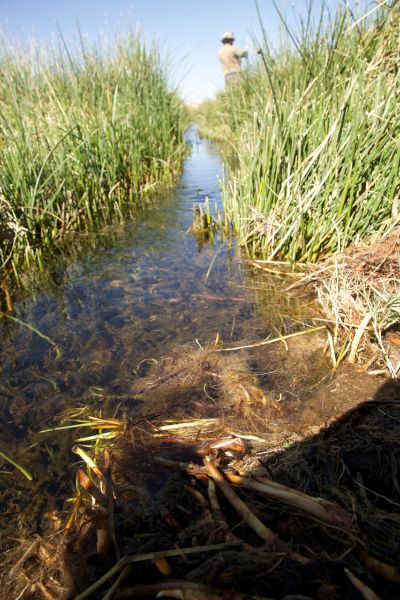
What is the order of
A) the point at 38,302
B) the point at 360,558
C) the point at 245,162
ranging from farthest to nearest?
the point at 245,162 < the point at 38,302 < the point at 360,558

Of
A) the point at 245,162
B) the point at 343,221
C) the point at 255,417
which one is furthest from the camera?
the point at 245,162

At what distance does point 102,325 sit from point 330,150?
1.92m

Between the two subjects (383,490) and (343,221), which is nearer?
(383,490)

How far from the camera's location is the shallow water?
1.42 meters

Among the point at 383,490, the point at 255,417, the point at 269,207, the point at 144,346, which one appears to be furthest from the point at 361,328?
the point at 269,207

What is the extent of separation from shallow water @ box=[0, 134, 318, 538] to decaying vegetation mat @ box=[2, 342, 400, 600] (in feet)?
0.60

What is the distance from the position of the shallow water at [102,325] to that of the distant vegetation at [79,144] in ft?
1.30

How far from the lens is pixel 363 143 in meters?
2.14

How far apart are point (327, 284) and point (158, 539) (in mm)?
1640

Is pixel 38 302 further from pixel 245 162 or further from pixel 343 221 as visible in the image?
pixel 343 221

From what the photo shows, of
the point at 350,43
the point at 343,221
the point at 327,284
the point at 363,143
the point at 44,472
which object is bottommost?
the point at 44,472

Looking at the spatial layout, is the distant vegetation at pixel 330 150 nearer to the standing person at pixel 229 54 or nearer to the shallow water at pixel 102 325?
the shallow water at pixel 102 325

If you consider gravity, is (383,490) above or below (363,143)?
below

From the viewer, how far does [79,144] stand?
350cm
